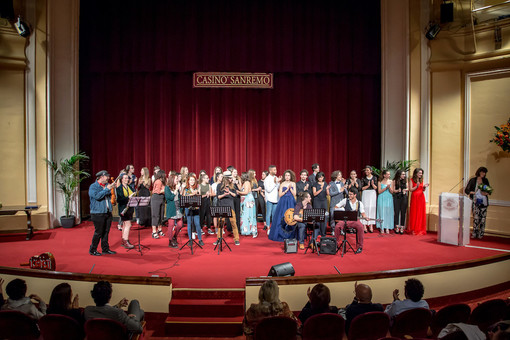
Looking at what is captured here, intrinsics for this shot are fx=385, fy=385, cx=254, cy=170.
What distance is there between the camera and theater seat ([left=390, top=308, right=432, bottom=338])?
13.0 feet

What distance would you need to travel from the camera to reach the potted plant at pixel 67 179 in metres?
10.4

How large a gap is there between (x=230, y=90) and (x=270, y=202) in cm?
468

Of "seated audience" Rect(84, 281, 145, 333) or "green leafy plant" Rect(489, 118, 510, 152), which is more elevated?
"green leafy plant" Rect(489, 118, 510, 152)

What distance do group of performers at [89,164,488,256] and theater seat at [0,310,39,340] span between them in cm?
370

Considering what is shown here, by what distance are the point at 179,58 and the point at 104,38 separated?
7.79 feet

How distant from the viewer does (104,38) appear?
11852 millimetres

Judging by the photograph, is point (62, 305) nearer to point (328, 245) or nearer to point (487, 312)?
point (487, 312)

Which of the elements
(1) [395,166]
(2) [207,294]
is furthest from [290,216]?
(1) [395,166]

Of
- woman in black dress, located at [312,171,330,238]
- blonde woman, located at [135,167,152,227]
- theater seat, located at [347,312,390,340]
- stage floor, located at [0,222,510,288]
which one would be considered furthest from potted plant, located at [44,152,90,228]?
theater seat, located at [347,312,390,340]

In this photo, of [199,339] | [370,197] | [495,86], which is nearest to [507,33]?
[495,86]

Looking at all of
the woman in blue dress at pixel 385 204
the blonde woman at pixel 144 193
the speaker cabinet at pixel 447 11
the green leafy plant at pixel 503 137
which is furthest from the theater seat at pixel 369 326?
the speaker cabinet at pixel 447 11

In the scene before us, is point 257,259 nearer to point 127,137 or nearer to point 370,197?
point 370,197

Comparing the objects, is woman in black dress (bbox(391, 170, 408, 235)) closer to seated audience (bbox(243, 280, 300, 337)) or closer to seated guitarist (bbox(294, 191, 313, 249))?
seated guitarist (bbox(294, 191, 313, 249))

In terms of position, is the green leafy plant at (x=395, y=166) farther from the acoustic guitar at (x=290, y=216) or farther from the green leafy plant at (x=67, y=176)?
the green leafy plant at (x=67, y=176)
